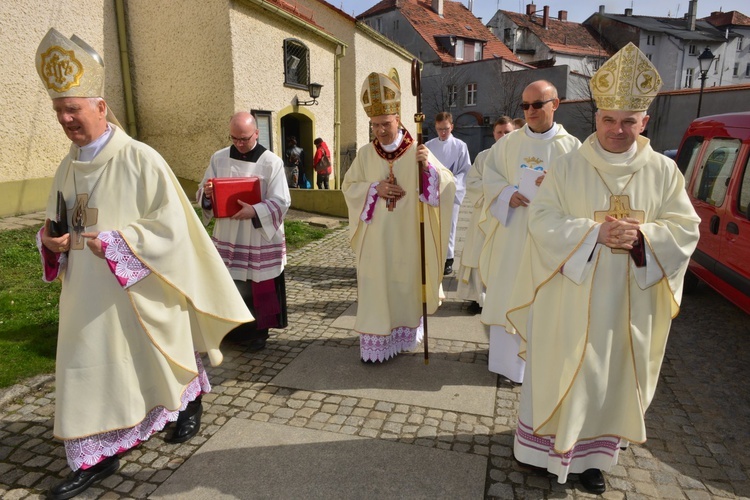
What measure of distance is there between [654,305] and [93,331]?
2.96m

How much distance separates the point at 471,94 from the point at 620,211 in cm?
3171

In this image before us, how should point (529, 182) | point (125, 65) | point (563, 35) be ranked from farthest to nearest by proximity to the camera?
point (563, 35) < point (125, 65) < point (529, 182)

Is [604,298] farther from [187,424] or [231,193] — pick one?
[231,193]

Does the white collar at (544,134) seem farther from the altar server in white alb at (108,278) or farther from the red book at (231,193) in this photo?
the altar server in white alb at (108,278)

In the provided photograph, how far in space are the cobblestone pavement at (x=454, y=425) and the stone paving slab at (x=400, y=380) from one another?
0.30 feet

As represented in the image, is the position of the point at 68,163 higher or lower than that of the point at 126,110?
lower

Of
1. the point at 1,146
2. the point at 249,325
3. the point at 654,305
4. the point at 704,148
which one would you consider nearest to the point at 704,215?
the point at 704,148

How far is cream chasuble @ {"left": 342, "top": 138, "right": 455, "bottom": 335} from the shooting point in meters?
4.29

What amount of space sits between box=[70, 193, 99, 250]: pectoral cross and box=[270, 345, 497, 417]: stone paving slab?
1.90 metres

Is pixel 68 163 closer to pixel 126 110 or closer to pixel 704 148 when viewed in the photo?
pixel 704 148

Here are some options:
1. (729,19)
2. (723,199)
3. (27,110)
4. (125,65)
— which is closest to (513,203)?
(723,199)

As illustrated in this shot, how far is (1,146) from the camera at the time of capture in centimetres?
952

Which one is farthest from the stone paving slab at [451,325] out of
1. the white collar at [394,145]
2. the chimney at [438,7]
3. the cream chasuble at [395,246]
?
the chimney at [438,7]

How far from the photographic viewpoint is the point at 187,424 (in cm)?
332
